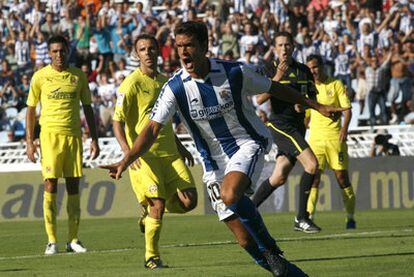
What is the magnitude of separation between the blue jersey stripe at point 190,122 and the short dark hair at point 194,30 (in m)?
0.42

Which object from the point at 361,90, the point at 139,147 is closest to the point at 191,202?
the point at 139,147

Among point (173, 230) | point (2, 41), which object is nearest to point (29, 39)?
point (2, 41)

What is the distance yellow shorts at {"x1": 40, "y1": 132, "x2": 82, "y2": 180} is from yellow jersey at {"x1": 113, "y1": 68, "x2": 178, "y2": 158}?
184cm

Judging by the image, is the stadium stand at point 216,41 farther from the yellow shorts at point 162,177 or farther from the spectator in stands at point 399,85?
the yellow shorts at point 162,177

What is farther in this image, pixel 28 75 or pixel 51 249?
pixel 28 75

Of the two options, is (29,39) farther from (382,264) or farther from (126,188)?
(382,264)

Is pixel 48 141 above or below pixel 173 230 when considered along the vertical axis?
above

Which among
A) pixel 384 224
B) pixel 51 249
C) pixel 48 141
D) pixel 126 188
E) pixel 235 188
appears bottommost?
pixel 126 188

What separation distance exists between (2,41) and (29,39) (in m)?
1.19

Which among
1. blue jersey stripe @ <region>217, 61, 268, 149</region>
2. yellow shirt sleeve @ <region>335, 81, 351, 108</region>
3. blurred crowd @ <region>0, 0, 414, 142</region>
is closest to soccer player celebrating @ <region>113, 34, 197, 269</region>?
blue jersey stripe @ <region>217, 61, 268, 149</region>

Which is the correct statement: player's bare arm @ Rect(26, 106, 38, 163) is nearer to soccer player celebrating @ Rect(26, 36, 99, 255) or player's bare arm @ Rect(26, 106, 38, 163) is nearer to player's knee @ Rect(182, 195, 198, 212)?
soccer player celebrating @ Rect(26, 36, 99, 255)

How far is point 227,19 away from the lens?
102ft

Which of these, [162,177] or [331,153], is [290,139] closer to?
[331,153]

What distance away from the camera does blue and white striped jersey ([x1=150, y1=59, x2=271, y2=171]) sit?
988cm
